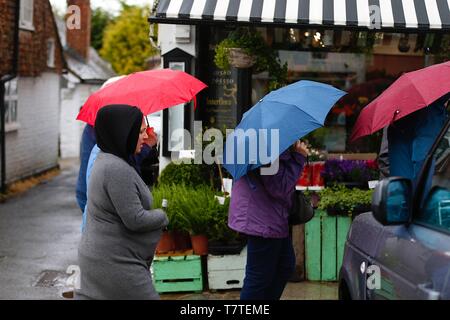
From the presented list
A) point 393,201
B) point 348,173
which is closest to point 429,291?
point 393,201

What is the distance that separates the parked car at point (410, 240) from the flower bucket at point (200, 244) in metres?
3.24

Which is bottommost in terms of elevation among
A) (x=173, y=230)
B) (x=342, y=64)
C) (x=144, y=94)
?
(x=173, y=230)

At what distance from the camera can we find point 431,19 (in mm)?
7551

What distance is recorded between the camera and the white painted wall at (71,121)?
26688 mm

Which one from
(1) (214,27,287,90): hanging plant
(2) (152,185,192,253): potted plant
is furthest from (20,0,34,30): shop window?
(2) (152,185,192,253): potted plant

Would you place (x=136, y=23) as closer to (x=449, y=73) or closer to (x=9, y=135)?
(x=9, y=135)

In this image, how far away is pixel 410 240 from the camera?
3.40m

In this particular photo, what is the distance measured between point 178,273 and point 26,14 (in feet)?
38.1

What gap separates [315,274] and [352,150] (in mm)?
2424

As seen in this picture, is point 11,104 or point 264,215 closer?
point 264,215

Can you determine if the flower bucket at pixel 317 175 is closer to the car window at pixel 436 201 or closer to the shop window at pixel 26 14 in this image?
the car window at pixel 436 201

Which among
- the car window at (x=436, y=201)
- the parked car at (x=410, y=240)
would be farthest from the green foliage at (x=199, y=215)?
the car window at (x=436, y=201)

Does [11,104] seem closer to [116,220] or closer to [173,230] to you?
[173,230]

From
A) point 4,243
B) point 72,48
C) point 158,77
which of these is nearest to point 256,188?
point 158,77
